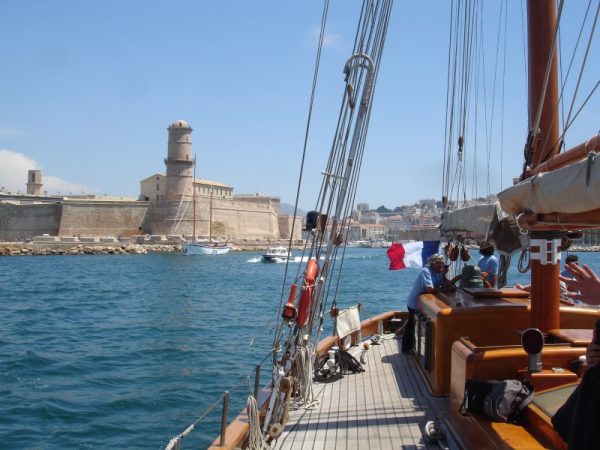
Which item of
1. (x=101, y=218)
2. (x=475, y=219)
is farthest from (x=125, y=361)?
(x=101, y=218)

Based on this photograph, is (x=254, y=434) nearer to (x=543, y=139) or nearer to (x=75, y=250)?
(x=543, y=139)

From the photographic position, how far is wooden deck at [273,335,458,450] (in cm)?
476

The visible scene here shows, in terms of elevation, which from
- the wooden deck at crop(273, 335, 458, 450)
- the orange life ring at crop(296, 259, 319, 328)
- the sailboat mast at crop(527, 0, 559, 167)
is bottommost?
the wooden deck at crop(273, 335, 458, 450)

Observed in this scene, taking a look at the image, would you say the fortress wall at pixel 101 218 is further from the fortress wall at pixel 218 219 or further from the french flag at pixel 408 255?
the french flag at pixel 408 255

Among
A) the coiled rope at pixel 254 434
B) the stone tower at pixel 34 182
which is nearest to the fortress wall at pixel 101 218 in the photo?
the stone tower at pixel 34 182

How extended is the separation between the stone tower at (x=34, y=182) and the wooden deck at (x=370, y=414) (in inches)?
4521

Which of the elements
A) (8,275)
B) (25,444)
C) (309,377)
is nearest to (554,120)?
(309,377)

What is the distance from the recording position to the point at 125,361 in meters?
13.1

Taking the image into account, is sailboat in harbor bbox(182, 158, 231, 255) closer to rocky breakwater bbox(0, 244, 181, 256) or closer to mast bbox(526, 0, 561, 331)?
rocky breakwater bbox(0, 244, 181, 256)

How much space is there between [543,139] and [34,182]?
Answer: 388ft

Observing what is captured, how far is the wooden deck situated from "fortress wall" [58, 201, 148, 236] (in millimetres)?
76172

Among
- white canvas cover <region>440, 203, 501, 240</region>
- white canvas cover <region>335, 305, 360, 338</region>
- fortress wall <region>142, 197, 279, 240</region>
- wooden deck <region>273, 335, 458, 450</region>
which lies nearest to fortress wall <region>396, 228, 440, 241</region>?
white canvas cover <region>440, 203, 501, 240</region>

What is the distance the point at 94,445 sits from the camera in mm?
7719

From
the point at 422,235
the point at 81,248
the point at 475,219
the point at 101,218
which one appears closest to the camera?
the point at 475,219
